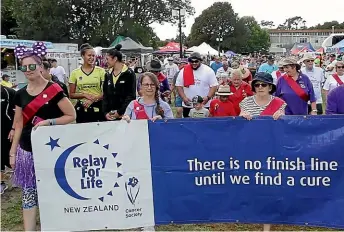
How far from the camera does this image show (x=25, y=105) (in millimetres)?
3875

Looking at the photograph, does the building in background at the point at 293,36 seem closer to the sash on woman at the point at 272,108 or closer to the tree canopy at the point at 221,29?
the tree canopy at the point at 221,29

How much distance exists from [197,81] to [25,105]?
3489 mm

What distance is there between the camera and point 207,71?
6945mm

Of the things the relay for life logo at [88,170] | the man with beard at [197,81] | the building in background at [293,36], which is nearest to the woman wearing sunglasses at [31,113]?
the relay for life logo at [88,170]

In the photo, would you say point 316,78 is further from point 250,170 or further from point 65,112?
point 65,112

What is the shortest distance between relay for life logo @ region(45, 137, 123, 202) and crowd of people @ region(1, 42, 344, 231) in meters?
0.26

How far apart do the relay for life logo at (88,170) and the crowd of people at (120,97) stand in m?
0.26

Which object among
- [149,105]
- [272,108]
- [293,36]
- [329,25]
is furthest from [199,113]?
[329,25]

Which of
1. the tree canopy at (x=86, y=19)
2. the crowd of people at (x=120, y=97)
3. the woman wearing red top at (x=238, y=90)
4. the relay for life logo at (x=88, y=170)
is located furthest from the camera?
the tree canopy at (x=86, y=19)

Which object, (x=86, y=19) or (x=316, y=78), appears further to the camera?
(x=86, y=19)

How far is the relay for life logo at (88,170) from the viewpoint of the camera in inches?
159

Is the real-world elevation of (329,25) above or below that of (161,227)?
above

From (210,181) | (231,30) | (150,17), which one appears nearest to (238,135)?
(210,181)

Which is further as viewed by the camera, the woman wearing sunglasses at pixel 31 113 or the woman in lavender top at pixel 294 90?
the woman in lavender top at pixel 294 90
